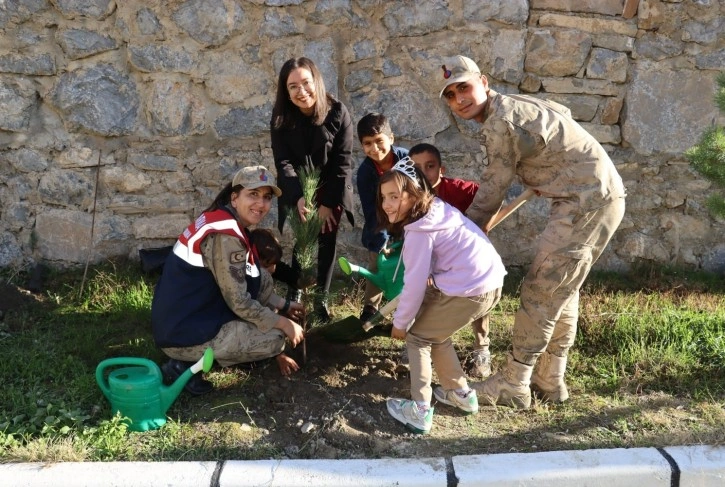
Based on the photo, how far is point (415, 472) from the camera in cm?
295

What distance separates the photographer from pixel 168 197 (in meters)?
4.96

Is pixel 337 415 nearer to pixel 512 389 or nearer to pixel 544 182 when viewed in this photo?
pixel 512 389

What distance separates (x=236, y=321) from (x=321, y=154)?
1067 mm

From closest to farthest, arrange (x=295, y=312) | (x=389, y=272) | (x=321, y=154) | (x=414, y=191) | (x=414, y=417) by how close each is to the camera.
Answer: (x=414, y=191) < (x=414, y=417) < (x=389, y=272) < (x=295, y=312) < (x=321, y=154)

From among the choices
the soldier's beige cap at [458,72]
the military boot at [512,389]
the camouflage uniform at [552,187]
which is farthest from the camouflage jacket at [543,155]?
the military boot at [512,389]

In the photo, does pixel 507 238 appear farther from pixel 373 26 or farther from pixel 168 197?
pixel 168 197

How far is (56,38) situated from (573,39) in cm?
354

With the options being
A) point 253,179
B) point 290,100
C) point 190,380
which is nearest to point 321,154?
point 290,100

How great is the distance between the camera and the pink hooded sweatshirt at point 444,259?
3209 millimetres

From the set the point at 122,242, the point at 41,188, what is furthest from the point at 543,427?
the point at 41,188

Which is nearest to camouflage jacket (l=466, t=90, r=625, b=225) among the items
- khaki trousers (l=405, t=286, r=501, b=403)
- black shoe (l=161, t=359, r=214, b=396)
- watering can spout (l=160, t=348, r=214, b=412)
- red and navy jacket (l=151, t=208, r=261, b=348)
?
khaki trousers (l=405, t=286, r=501, b=403)

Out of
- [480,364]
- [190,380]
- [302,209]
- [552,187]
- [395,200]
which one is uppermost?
[552,187]

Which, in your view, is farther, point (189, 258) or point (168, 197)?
point (168, 197)

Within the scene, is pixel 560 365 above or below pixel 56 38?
below
